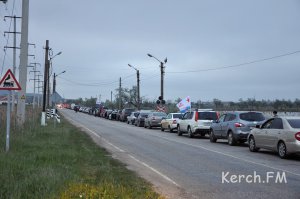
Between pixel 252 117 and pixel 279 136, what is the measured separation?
5.99 metres

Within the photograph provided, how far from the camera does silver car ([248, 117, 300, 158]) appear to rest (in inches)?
653

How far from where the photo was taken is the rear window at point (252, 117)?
23.4 meters

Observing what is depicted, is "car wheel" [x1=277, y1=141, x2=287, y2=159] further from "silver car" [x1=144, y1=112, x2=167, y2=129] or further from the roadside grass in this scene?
"silver car" [x1=144, y1=112, x2=167, y2=129]

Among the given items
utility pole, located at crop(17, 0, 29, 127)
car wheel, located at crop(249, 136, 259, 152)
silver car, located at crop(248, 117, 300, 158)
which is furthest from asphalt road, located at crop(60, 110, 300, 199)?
utility pole, located at crop(17, 0, 29, 127)

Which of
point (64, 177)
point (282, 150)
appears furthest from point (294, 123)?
point (64, 177)

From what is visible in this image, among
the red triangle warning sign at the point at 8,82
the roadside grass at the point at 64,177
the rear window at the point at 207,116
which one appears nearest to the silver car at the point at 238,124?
the rear window at the point at 207,116

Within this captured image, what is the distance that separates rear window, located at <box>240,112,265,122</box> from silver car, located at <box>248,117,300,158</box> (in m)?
3.54

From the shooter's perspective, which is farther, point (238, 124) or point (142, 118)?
point (142, 118)

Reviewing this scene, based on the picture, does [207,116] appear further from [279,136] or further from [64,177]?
[64,177]

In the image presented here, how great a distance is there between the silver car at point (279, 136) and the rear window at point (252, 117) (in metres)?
3.54

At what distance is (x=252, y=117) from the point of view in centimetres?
2352

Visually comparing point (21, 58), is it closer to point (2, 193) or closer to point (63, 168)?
point (63, 168)

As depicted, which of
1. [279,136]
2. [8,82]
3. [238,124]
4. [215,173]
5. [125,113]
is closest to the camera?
[215,173]

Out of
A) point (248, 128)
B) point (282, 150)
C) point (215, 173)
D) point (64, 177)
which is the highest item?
point (248, 128)
